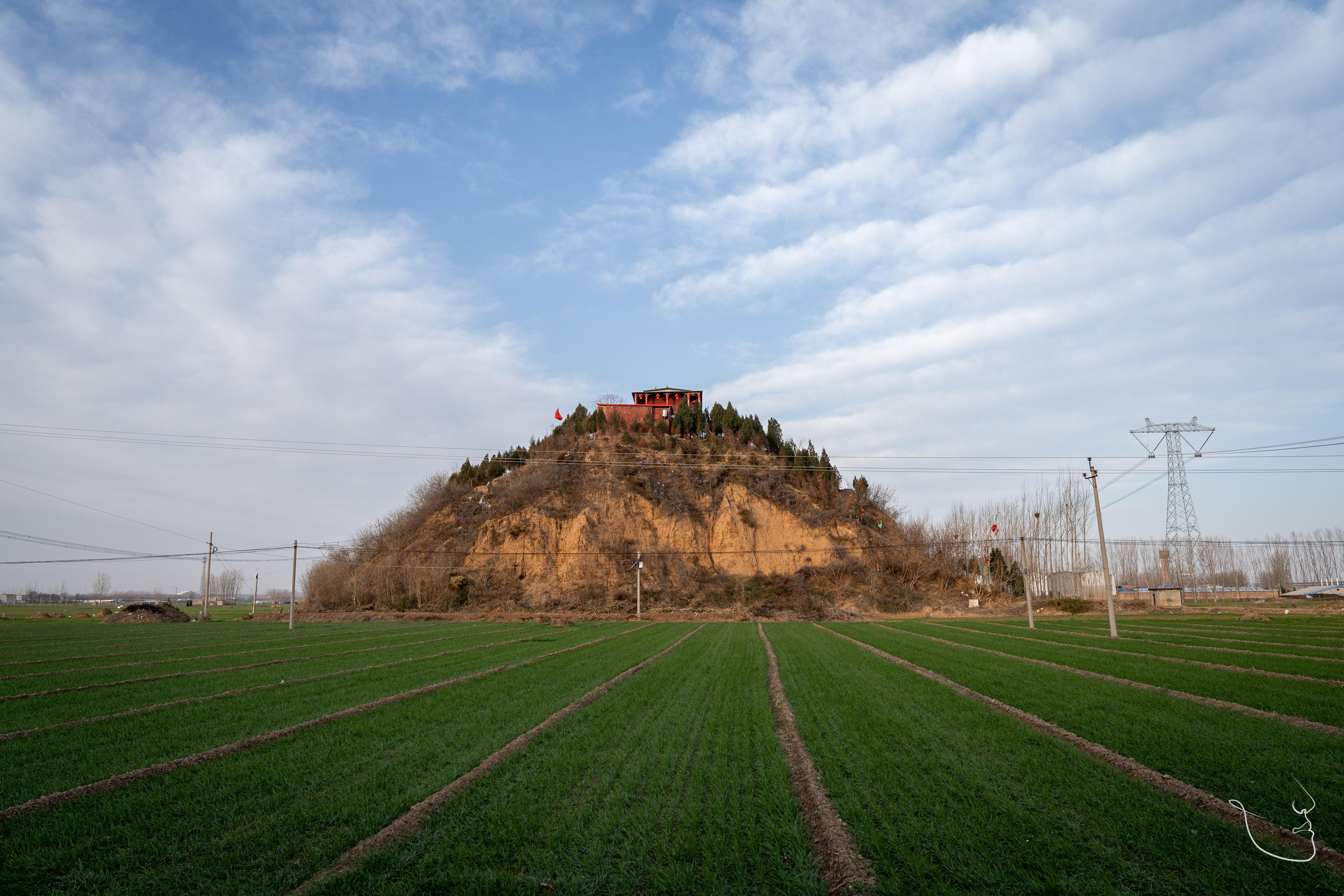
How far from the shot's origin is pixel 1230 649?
73.6 feet

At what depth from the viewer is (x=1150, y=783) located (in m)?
7.21

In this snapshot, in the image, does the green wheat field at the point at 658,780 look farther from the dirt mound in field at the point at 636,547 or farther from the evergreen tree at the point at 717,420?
the evergreen tree at the point at 717,420

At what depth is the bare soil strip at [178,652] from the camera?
773 inches

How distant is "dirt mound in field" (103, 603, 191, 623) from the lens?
2008 inches

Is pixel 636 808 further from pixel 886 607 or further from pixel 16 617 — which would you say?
pixel 16 617

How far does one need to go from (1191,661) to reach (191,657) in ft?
104

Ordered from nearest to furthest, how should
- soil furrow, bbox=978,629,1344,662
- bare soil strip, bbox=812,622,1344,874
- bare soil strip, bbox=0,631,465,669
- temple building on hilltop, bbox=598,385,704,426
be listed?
1. bare soil strip, bbox=812,622,1344,874
2. soil furrow, bbox=978,629,1344,662
3. bare soil strip, bbox=0,631,465,669
4. temple building on hilltop, bbox=598,385,704,426

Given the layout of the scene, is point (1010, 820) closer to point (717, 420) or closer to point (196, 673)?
point (196, 673)

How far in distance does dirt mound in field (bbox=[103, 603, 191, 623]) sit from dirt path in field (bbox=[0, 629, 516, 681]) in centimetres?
3013

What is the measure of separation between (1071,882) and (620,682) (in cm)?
1176

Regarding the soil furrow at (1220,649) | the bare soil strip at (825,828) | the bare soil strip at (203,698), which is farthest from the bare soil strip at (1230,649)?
the bare soil strip at (203,698)

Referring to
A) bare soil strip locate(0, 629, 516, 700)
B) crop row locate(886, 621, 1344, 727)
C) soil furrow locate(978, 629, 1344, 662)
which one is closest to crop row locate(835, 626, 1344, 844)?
crop row locate(886, 621, 1344, 727)

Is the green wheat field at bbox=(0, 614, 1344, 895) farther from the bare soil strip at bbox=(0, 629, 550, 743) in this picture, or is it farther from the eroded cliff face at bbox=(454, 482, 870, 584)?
the eroded cliff face at bbox=(454, 482, 870, 584)

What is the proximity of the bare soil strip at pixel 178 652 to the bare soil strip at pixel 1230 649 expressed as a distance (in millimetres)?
31090
